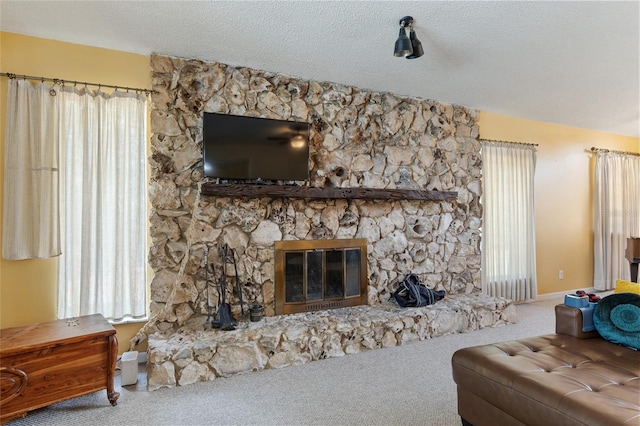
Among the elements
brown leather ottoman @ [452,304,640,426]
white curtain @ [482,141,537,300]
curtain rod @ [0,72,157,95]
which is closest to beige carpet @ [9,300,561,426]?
brown leather ottoman @ [452,304,640,426]

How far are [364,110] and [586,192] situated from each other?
408cm

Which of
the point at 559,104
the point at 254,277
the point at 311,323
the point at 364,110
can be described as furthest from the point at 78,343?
the point at 559,104

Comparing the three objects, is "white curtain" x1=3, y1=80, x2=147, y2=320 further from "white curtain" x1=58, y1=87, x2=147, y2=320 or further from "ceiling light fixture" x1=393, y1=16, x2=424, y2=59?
"ceiling light fixture" x1=393, y1=16, x2=424, y2=59

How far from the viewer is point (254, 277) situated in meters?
3.29

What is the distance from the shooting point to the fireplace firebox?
339cm

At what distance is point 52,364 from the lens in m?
2.14

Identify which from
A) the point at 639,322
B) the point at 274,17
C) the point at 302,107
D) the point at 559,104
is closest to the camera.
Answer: the point at 639,322

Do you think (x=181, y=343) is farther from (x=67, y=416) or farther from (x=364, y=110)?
(x=364, y=110)

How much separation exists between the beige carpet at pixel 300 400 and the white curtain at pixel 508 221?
2.12 meters

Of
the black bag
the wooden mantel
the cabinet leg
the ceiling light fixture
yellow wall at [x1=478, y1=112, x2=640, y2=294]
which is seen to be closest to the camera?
the cabinet leg

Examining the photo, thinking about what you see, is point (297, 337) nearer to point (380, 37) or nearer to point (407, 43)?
point (407, 43)

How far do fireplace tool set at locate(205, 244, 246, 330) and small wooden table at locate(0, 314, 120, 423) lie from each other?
81cm

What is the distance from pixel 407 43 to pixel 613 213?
17.4ft

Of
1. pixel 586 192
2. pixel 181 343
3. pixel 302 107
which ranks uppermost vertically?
pixel 302 107
